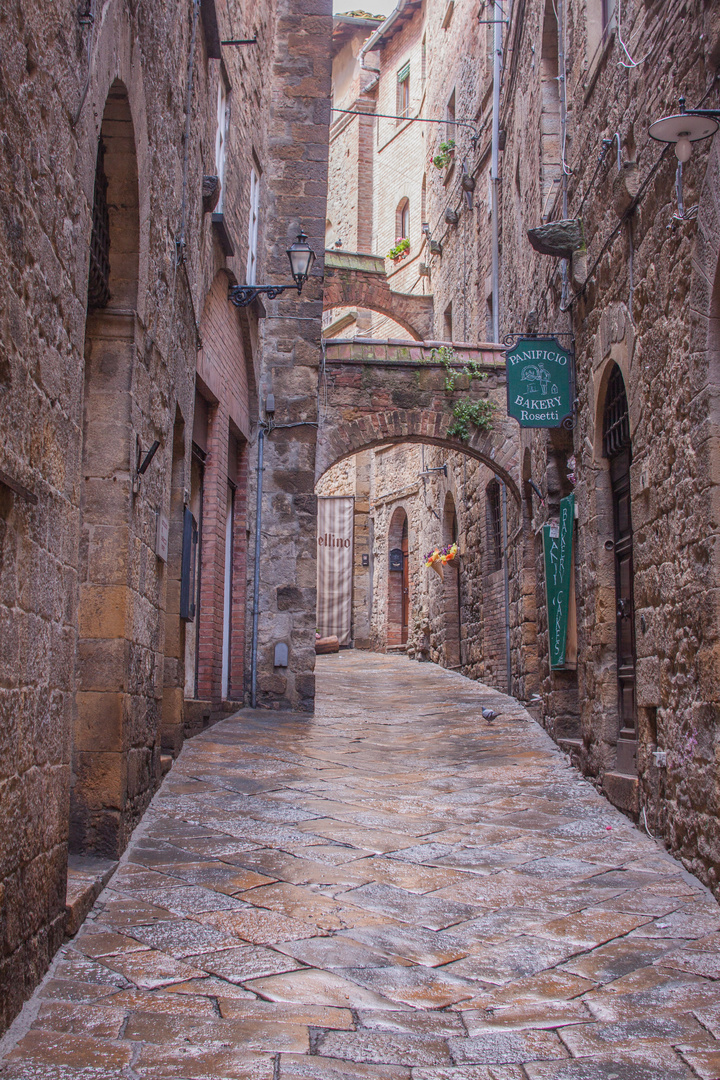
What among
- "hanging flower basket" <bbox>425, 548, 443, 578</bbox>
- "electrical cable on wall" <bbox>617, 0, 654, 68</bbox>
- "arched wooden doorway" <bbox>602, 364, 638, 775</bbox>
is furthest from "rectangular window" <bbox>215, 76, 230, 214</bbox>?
"hanging flower basket" <bbox>425, 548, 443, 578</bbox>

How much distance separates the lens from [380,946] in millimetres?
3514

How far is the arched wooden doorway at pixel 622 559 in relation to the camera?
6207 mm

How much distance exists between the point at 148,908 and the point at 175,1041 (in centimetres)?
112

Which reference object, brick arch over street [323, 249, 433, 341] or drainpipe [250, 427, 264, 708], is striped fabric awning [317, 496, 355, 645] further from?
drainpipe [250, 427, 264, 708]

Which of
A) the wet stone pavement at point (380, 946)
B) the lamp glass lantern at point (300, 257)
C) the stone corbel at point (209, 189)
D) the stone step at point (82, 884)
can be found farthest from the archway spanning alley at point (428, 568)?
the stone step at point (82, 884)

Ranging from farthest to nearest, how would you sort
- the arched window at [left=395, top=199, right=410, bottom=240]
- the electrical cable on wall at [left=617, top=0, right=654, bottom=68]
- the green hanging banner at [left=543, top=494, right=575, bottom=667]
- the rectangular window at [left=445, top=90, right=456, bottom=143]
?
1. the arched window at [left=395, top=199, right=410, bottom=240]
2. the rectangular window at [left=445, top=90, right=456, bottom=143]
3. the green hanging banner at [left=543, top=494, right=575, bottom=667]
4. the electrical cable on wall at [left=617, top=0, right=654, bottom=68]

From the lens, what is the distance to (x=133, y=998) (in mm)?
2930

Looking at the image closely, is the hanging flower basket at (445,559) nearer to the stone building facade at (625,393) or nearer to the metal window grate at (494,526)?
the metal window grate at (494,526)

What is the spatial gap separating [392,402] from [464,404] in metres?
0.87

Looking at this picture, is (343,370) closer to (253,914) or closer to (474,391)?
(474,391)

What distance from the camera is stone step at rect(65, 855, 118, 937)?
10.9 ft

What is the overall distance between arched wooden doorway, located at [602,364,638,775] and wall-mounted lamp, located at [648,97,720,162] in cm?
228

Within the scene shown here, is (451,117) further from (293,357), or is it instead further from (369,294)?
(293,357)

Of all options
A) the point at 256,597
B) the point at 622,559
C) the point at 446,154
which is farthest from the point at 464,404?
the point at 446,154
